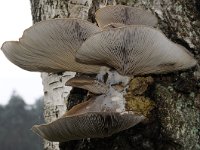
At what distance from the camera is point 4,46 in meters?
2.33

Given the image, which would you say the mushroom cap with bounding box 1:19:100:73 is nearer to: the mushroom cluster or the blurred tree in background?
the mushroom cluster

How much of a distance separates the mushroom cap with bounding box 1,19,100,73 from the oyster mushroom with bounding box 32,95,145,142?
275mm

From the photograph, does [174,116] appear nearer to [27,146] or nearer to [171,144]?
[171,144]

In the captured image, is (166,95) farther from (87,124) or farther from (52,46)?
(52,46)

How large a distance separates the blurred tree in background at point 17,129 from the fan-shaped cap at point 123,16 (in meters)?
64.8

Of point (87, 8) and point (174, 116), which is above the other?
point (87, 8)

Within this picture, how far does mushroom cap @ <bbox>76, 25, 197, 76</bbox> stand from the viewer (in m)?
2.05

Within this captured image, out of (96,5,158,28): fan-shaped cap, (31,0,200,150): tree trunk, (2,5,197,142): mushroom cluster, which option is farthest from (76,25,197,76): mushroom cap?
(96,5,158,28): fan-shaped cap

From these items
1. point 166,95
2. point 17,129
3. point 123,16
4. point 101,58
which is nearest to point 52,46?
point 101,58

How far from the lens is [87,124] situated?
2084 millimetres

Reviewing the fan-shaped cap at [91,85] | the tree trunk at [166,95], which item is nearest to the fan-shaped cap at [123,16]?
the tree trunk at [166,95]

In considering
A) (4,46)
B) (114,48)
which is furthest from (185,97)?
(4,46)

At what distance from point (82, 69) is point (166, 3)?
0.57 m

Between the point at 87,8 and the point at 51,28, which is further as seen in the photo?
the point at 87,8
